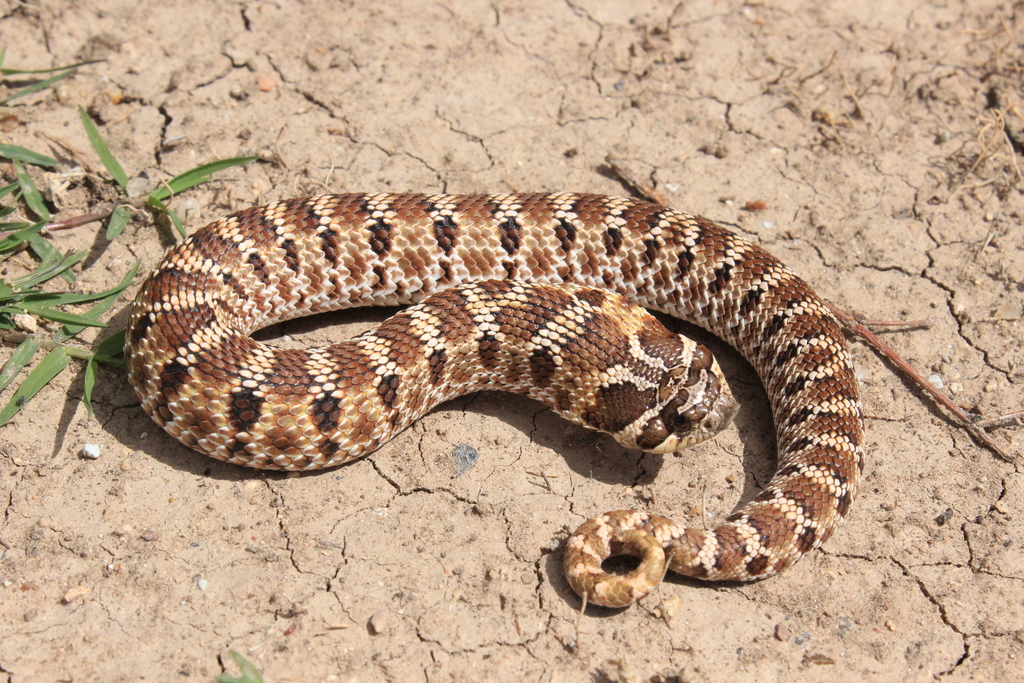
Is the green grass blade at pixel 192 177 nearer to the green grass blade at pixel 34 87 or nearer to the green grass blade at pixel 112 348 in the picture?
the green grass blade at pixel 112 348

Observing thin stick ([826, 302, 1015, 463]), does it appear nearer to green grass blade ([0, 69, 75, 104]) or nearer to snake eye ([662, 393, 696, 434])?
snake eye ([662, 393, 696, 434])

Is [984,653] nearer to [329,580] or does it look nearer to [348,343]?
[329,580]

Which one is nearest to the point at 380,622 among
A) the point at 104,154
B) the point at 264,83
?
the point at 104,154

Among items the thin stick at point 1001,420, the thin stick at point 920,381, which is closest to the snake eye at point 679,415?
the thin stick at point 920,381

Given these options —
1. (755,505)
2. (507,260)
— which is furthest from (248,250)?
(755,505)

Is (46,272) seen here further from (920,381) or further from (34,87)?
(920,381)

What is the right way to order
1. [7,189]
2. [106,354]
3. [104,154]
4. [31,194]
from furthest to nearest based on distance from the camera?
[104,154] < [31,194] < [7,189] < [106,354]

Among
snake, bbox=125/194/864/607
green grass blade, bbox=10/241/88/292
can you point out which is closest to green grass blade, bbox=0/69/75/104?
green grass blade, bbox=10/241/88/292
